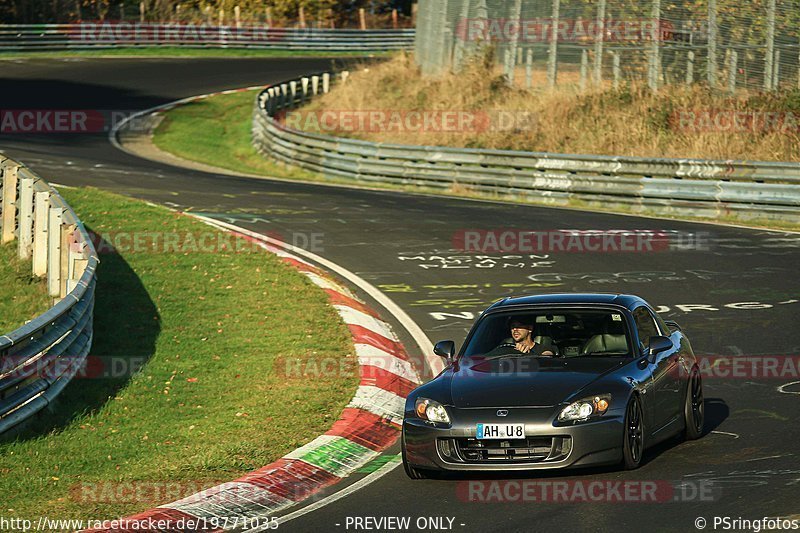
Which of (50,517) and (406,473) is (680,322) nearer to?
(406,473)

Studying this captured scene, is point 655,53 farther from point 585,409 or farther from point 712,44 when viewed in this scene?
point 585,409

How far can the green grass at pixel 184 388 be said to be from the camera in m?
10.0

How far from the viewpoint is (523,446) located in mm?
9203

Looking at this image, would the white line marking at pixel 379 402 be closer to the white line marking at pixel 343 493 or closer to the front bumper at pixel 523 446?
the white line marking at pixel 343 493

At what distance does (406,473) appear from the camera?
386 inches

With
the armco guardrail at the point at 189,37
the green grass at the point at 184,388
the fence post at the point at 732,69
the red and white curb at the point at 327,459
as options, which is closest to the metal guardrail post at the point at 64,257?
the green grass at the point at 184,388

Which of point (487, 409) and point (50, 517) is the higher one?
point (487, 409)

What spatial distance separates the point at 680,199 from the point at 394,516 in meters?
16.8

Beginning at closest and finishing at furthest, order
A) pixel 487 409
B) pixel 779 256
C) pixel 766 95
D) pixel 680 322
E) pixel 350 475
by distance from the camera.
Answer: pixel 487 409, pixel 350 475, pixel 680 322, pixel 779 256, pixel 766 95

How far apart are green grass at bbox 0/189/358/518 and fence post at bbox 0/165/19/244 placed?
1.79 m

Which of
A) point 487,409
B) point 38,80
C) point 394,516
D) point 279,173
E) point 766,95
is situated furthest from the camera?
point 38,80

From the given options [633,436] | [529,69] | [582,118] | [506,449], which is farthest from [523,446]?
[529,69]

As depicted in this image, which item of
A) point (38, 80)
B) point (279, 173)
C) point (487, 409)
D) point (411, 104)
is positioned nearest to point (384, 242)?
point (487, 409)

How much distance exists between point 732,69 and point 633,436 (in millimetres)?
23207
